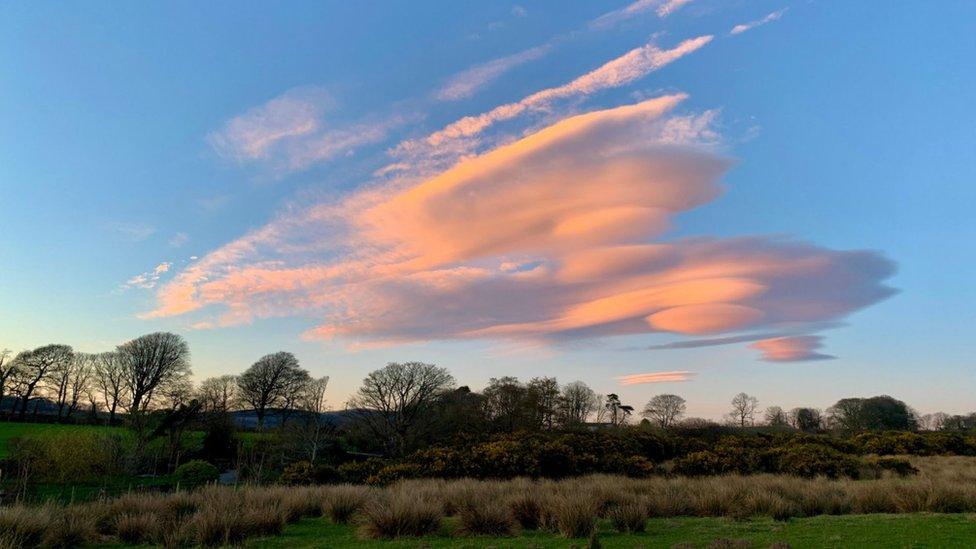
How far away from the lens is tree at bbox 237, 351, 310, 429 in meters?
68.1

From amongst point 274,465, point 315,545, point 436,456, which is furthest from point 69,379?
point 315,545

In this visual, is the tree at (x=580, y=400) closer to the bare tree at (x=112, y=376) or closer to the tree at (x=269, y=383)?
the tree at (x=269, y=383)

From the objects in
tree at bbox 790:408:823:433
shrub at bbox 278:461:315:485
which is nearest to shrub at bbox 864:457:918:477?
shrub at bbox 278:461:315:485

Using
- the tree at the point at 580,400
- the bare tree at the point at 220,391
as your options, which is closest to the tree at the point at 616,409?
the tree at the point at 580,400

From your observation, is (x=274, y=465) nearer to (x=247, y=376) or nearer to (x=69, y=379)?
(x=247, y=376)

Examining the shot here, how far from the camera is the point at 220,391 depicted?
234 ft

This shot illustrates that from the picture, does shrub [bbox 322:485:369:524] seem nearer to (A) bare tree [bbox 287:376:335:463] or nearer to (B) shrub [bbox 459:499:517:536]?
(B) shrub [bbox 459:499:517:536]

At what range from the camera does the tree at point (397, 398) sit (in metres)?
51.7

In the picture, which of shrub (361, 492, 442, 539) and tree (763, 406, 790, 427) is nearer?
shrub (361, 492, 442, 539)

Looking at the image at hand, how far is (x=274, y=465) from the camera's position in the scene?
155 feet

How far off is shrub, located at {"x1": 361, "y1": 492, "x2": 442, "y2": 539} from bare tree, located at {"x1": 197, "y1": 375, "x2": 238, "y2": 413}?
207ft

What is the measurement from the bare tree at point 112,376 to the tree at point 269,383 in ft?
40.3

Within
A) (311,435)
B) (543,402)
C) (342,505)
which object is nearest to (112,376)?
(311,435)

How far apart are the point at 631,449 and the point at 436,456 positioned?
10864mm
